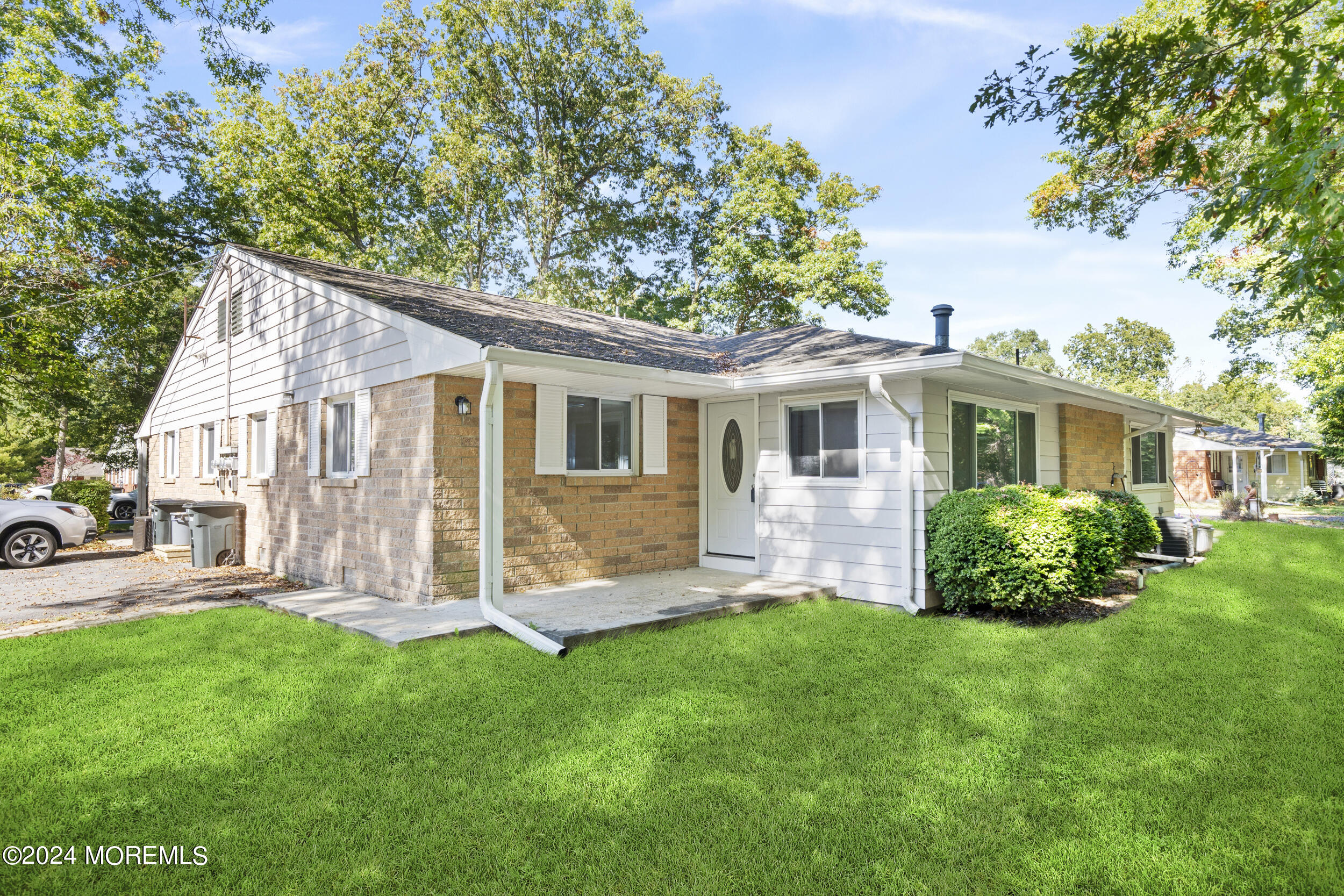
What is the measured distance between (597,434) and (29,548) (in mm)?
9616

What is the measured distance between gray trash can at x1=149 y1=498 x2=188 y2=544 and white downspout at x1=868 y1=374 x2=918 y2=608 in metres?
11.2

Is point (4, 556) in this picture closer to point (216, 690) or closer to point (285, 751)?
point (216, 690)

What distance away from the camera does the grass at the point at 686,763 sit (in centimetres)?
252

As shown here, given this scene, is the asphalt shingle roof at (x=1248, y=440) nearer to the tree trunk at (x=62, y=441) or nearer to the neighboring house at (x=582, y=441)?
the neighboring house at (x=582, y=441)

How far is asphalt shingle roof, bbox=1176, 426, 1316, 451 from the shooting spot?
909 inches

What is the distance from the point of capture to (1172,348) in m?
42.3

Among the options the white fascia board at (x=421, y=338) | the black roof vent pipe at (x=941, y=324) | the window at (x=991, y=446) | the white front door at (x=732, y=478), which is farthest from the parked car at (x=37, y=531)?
the black roof vent pipe at (x=941, y=324)

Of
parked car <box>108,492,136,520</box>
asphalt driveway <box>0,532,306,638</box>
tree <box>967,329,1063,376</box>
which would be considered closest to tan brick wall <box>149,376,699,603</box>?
asphalt driveway <box>0,532,306,638</box>

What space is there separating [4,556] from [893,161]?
16.4 metres

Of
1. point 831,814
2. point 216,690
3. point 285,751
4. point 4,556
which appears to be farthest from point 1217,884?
point 4,556

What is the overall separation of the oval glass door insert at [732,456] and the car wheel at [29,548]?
1073 centimetres

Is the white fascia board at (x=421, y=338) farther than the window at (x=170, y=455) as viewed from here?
No
